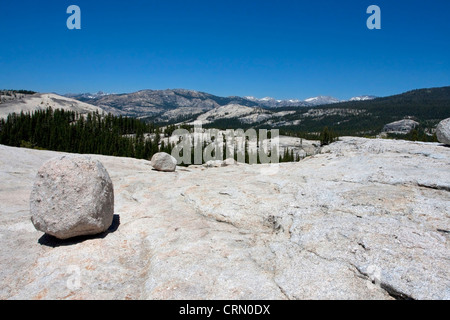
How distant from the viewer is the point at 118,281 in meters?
9.62

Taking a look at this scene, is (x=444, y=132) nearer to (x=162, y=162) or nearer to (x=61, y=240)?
(x=61, y=240)

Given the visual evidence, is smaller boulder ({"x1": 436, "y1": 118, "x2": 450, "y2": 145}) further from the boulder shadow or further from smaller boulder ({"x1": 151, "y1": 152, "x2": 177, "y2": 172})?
smaller boulder ({"x1": 151, "y1": 152, "x2": 177, "y2": 172})

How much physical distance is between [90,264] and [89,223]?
2.26 m

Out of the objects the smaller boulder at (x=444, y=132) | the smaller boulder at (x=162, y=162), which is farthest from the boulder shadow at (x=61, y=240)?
the smaller boulder at (x=444, y=132)

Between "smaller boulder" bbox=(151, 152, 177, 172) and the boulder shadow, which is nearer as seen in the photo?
the boulder shadow

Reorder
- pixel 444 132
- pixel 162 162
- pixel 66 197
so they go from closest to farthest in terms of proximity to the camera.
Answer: pixel 66 197 < pixel 444 132 < pixel 162 162

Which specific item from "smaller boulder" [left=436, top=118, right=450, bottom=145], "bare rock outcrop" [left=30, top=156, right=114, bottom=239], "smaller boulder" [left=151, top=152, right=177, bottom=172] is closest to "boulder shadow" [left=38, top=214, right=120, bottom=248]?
"bare rock outcrop" [left=30, top=156, right=114, bottom=239]

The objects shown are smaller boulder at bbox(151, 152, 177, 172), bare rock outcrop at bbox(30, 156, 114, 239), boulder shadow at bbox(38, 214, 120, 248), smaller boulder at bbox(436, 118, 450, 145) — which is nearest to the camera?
bare rock outcrop at bbox(30, 156, 114, 239)

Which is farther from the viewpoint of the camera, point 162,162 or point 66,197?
point 162,162

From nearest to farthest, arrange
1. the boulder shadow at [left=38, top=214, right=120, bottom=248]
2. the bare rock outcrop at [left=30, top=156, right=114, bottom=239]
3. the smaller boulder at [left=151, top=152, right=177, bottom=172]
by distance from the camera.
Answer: the bare rock outcrop at [left=30, top=156, right=114, bottom=239] → the boulder shadow at [left=38, top=214, right=120, bottom=248] → the smaller boulder at [left=151, top=152, right=177, bottom=172]

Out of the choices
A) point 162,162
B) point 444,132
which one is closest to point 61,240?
point 162,162

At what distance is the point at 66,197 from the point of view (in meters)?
11.7

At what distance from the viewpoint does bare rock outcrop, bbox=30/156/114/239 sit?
11656mm
